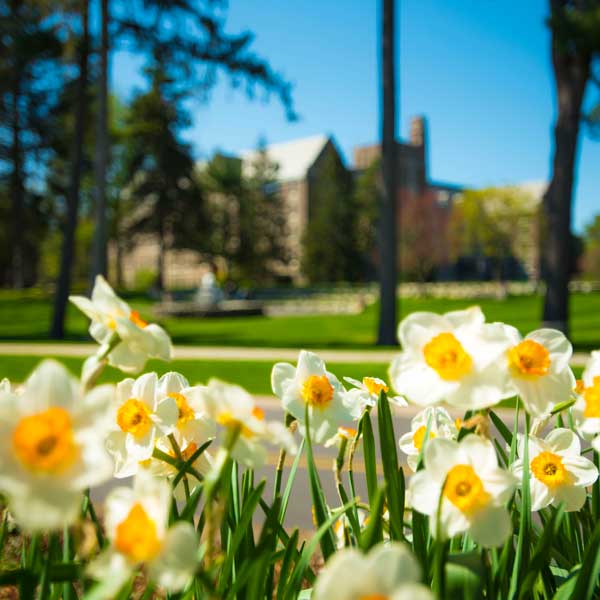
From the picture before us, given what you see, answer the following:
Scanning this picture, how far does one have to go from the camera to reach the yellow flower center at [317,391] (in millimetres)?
A: 1512

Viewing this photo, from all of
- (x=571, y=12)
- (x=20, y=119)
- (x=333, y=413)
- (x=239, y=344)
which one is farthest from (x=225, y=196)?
(x=333, y=413)

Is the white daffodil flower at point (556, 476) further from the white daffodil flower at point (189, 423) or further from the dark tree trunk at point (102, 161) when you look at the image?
the dark tree trunk at point (102, 161)

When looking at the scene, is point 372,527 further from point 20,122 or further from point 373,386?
point 20,122

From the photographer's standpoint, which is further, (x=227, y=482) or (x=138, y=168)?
(x=138, y=168)

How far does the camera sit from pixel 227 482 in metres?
1.33

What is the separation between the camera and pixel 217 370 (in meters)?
11.6

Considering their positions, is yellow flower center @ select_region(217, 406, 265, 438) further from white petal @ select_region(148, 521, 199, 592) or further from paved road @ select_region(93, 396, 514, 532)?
paved road @ select_region(93, 396, 514, 532)

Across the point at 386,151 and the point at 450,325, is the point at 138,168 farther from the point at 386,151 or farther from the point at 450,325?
the point at 450,325

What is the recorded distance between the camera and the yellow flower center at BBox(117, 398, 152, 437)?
5.06 ft

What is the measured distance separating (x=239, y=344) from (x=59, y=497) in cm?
1652

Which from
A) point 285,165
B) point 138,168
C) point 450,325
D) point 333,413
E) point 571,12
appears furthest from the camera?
point 285,165

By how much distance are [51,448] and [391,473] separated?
0.86 m

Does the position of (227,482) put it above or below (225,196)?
below

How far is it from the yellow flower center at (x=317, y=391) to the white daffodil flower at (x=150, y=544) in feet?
2.03
